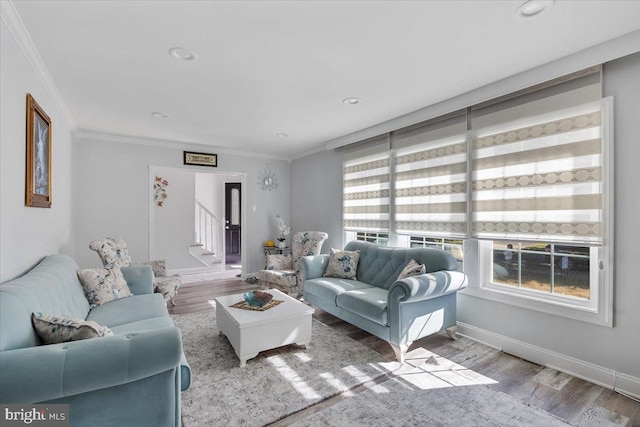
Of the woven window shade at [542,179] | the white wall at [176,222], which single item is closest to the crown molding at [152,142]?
the white wall at [176,222]

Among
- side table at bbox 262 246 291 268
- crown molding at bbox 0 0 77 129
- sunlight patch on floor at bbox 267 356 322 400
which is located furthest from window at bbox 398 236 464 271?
crown molding at bbox 0 0 77 129

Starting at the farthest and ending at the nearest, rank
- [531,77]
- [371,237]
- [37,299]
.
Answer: [371,237]
[531,77]
[37,299]

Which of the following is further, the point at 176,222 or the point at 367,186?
the point at 176,222

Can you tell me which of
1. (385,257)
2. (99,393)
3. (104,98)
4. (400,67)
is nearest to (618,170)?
(400,67)

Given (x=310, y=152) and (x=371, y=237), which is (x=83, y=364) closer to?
(x=371, y=237)

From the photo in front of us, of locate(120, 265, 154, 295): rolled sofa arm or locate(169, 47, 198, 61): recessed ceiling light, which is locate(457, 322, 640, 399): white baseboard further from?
locate(169, 47, 198, 61): recessed ceiling light

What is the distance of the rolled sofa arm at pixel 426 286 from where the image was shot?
8.39 ft

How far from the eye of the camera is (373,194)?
4.28m

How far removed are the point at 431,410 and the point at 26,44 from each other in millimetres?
3711

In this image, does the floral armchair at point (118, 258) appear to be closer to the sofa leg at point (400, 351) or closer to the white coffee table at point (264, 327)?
the white coffee table at point (264, 327)

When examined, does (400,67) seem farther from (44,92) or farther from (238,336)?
(44,92)

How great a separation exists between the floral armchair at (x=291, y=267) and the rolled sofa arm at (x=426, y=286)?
76.2 inches

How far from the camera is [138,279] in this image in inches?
124

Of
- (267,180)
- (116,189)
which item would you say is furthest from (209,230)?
(116,189)
